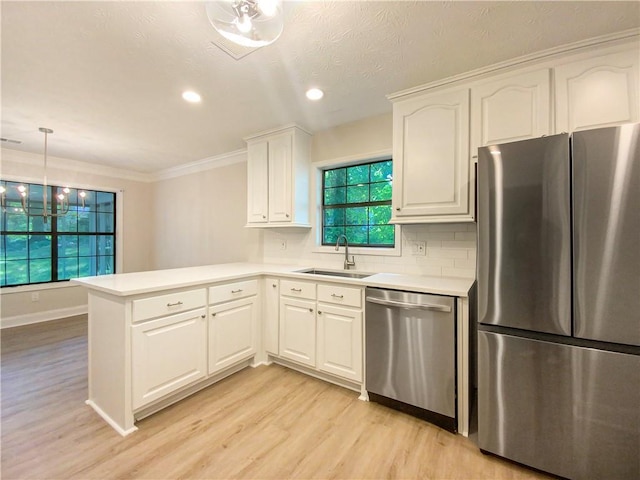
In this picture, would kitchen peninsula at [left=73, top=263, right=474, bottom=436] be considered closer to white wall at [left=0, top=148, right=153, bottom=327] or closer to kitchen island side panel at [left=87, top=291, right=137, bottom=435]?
kitchen island side panel at [left=87, top=291, right=137, bottom=435]

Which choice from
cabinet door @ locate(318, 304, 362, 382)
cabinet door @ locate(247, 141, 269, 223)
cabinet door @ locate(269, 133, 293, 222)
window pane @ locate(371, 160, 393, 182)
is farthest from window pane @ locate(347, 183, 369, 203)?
cabinet door @ locate(318, 304, 362, 382)

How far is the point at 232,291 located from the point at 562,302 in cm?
225

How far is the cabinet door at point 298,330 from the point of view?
8.08 feet

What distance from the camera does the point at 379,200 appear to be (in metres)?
2.90

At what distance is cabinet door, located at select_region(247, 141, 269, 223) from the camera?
321cm

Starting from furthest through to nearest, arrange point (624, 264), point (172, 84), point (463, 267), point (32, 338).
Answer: point (32, 338)
point (463, 267)
point (172, 84)
point (624, 264)

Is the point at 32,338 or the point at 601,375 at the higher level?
the point at 601,375

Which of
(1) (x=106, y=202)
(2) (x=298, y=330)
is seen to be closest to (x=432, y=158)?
(2) (x=298, y=330)

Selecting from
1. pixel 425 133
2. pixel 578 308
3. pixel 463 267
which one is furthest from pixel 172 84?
pixel 578 308

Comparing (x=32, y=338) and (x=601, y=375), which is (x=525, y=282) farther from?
(x=32, y=338)

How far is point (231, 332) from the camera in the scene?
247 centimetres

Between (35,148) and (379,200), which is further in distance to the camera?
(35,148)

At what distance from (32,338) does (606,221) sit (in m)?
5.42

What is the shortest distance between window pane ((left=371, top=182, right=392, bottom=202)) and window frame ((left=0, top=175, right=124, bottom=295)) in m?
4.29
